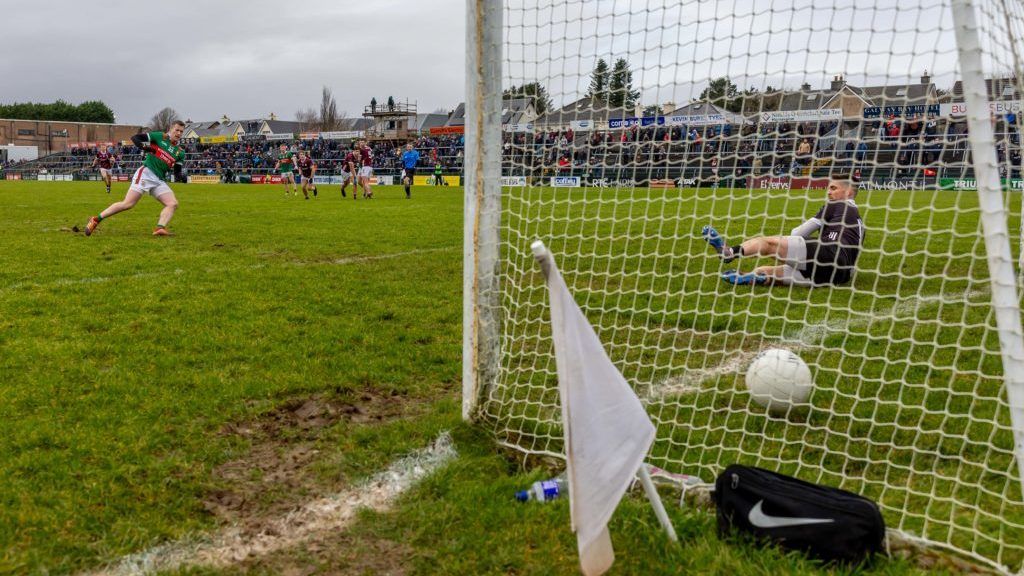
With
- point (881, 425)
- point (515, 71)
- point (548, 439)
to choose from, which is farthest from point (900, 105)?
point (548, 439)

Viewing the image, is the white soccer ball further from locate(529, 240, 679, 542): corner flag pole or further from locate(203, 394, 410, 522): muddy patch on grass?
locate(203, 394, 410, 522): muddy patch on grass

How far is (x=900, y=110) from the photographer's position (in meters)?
4.06

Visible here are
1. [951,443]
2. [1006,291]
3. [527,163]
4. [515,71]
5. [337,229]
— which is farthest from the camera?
[337,229]

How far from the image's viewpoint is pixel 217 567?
7.93 feet

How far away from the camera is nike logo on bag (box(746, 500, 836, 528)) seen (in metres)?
2.43

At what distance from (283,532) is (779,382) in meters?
→ 2.35

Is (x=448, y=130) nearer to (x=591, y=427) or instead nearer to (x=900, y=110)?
(x=900, y=110)

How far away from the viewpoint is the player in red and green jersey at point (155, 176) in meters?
10.9

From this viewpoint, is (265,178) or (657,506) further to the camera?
(265,178)

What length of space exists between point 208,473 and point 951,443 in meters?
3.20

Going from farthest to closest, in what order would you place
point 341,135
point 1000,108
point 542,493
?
point 341,135 < point 1000,108 < point 542,493

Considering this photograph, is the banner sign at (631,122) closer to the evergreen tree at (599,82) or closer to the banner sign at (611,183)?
the banner sign at (611,183)

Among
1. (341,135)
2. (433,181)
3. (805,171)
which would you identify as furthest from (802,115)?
(341,135)

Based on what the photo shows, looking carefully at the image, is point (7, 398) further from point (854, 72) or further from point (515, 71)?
point (854, 72)
